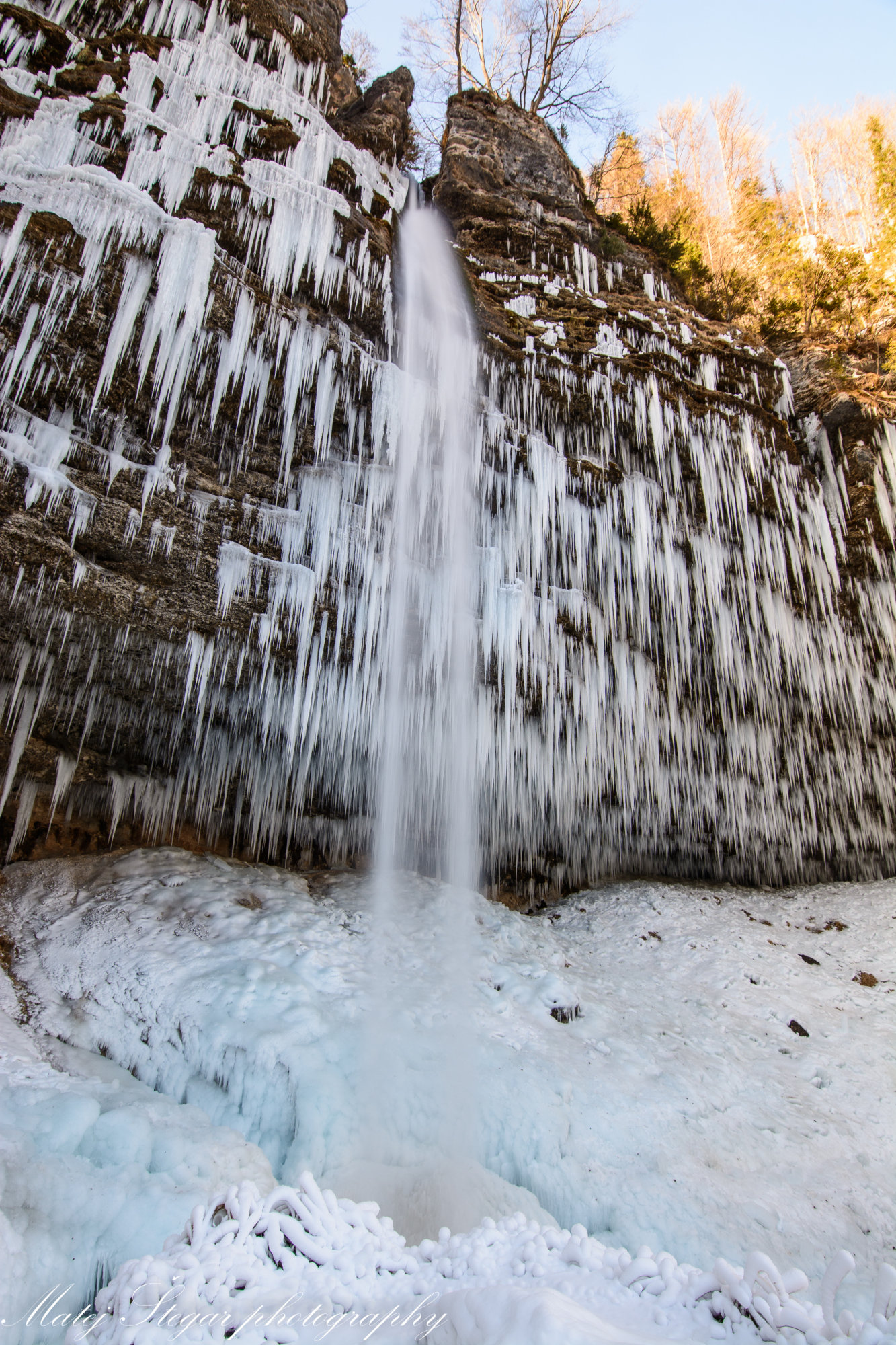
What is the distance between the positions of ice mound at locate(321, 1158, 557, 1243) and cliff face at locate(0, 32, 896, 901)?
2.92 m

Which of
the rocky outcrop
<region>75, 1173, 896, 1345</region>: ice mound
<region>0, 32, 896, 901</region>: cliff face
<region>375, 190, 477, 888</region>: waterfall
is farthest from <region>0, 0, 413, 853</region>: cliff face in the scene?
<region>75, 1173, 896, 1345</region>: ice mound

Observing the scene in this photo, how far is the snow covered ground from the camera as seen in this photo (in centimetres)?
192

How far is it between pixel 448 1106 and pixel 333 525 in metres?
3.80

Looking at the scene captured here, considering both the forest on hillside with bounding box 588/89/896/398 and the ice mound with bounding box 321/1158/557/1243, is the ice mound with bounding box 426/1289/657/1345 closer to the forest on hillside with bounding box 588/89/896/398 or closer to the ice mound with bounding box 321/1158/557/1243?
the ice mound with bounding box 321/1158/557/1243

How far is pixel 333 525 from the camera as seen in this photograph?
4.65 m

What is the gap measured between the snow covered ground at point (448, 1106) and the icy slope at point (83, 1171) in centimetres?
1

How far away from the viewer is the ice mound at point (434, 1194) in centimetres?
268

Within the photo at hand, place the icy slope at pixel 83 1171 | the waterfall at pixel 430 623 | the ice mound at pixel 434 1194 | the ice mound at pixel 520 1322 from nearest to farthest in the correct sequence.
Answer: the ice mound at pixel 520 1322 → the icy slope at pixel 83 1171 → the ice mound at pixel 434 1194 → the waterfall at pixel 430 623

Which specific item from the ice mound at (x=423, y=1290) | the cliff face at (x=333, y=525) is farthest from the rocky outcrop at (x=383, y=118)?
the ice mound at (x=423, y=1290)

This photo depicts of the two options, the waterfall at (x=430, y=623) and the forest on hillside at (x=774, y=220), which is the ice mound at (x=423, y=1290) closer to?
the waterfall at (x=430, y=623)

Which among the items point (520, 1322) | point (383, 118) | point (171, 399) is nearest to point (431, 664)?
point (171, 399)

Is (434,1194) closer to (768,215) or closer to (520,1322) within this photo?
(520,1322)

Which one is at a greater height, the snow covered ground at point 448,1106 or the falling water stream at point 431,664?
the falling water stream at point 431,664

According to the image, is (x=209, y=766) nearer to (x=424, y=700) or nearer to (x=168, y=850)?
(x=168, y=850)
